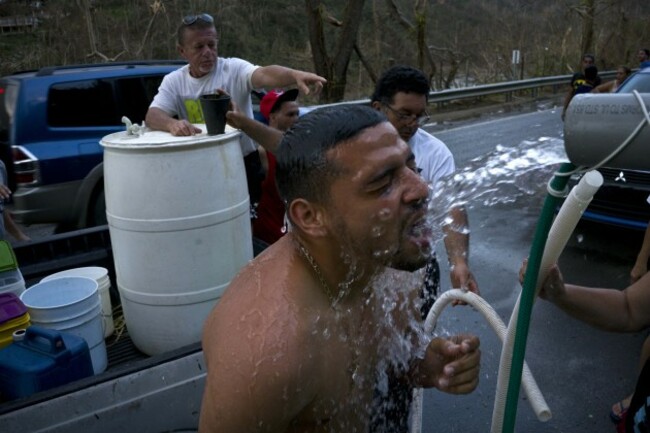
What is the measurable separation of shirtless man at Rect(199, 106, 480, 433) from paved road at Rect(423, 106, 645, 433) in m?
2.01

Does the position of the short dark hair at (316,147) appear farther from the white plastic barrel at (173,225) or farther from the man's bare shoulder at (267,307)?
the white plastic barrel at (173,225)

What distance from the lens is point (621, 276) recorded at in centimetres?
545

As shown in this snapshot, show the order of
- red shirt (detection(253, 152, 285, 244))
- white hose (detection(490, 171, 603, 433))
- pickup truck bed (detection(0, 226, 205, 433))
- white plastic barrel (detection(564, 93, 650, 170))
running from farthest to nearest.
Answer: red shirt (detection(253, 152, 285, 244)) < pickup truck bed (detection(0, 226, 205, 433)) < white hose (detection(490, 171, 603, 433)) < white plastic barrel (detection(564, 93, 650, 170))

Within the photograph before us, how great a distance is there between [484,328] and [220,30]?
24.7 m

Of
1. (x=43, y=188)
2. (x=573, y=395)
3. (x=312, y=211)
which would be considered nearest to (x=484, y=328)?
(x=573, y=395)

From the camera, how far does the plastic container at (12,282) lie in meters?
3.00

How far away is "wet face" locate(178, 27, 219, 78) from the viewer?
4.02 meters

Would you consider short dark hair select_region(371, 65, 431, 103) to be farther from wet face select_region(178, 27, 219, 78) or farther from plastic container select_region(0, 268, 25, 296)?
plastic container select_region(0, 268, 25, 296)

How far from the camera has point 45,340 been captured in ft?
A: 8.54

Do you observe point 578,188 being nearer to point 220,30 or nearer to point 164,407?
point 164,407

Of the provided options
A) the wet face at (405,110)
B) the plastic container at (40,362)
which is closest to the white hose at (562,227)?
the wet face at (405,110)

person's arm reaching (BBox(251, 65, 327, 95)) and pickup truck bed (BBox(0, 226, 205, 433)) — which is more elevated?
person's arm reaching (BBox(251, 65, 327, 95))

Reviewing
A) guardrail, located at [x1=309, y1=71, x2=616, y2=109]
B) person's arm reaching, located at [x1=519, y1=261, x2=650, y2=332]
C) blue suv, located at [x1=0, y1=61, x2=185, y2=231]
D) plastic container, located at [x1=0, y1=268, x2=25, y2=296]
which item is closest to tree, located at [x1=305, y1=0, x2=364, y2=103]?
guardrail, located at [x1=309, y1=71, x2=616, y2=109]

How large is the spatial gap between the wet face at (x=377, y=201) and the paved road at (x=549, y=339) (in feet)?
7.31
